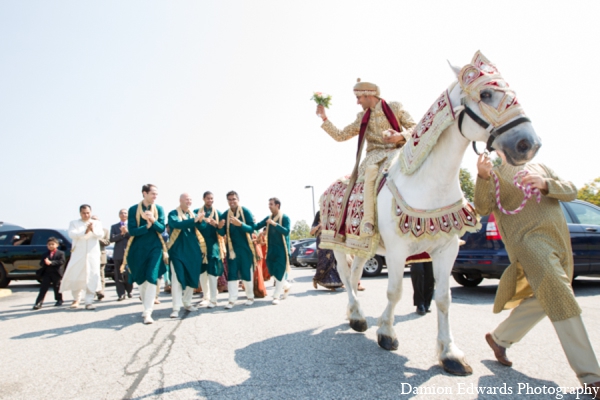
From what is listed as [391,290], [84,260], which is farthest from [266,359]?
[84,260]

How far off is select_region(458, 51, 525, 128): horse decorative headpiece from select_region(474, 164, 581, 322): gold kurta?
70 centimetres

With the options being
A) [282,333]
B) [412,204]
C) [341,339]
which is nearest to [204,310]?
[282,333]

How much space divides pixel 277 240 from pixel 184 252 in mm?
2247

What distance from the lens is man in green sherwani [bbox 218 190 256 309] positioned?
8008 mm

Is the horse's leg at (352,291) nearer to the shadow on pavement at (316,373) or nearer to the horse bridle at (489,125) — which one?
the shadow on pavement at (316,373)

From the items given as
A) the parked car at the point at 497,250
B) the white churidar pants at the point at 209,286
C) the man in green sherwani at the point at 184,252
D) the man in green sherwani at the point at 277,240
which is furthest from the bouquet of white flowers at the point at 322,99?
the white churidar pants at the point at 209,286

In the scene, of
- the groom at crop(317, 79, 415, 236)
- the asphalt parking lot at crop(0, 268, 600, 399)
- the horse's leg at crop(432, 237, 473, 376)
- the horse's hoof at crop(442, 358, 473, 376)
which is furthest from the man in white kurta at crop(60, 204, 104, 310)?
the horse's hoof at crop(442, 358, 473, 376)

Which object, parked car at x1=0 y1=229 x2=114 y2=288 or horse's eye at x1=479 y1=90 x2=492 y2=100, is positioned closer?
horse's eye at x1=479 y1=90 x2=492 y2=100

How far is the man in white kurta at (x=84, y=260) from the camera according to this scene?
8453mm

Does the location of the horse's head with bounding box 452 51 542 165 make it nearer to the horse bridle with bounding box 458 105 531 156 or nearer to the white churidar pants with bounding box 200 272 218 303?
the horse bridle with bounding box 458 105 531 156

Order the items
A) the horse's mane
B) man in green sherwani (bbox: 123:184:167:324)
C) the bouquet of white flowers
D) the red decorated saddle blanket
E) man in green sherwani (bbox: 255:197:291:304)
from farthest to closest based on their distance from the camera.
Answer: man in green sherwani (bbox: 255:197:291:304) → man in green sherwani (bbox: 123:184:167:324) → the bouquet of white flowers → the red decorated saddle blanket → the horse's mane

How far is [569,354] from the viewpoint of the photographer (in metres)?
2.70

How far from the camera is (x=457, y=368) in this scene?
10.3ft

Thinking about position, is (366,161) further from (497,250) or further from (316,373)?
(497,250)
